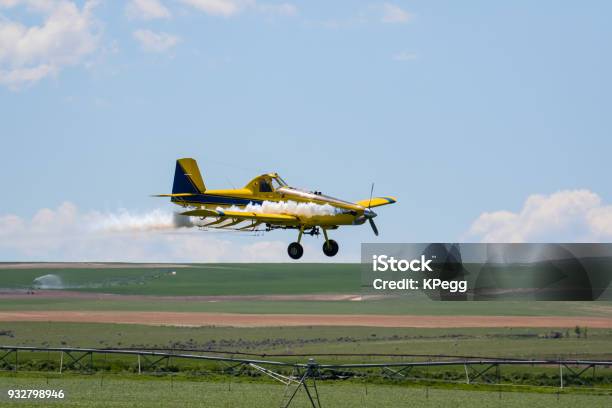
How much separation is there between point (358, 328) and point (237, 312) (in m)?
29.1

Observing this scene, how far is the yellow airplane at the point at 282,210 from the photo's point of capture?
242ft

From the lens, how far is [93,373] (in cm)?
9819

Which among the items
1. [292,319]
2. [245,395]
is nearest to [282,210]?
[245,395]

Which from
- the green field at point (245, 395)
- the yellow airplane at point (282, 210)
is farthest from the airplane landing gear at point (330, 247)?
the green field at point (245, 395)

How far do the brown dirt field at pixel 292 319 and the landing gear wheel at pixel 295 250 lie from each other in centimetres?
6852

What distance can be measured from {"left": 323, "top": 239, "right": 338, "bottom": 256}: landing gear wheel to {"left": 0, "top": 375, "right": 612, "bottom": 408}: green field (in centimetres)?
1521

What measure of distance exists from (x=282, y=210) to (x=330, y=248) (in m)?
4.61

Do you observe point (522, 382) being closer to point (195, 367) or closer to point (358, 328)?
point (195, 367)

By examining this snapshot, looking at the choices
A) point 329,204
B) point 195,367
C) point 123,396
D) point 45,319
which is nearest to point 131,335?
point 45,319

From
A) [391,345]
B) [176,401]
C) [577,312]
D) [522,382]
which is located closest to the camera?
[176,401]

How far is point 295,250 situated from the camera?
239ft

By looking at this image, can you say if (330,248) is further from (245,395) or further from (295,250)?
(245,395)

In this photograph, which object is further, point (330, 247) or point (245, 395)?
point (245, 395)

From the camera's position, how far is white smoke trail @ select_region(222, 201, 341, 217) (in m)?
73.8
